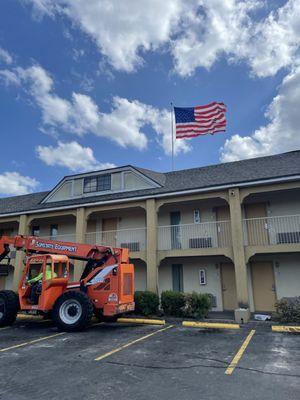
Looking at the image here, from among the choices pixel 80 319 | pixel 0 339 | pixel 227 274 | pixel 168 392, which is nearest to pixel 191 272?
pixel 227 274

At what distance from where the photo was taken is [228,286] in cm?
1556

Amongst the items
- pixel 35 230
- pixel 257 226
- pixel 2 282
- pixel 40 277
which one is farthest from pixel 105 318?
pixel 2 282

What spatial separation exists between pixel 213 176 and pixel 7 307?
11.2 meters

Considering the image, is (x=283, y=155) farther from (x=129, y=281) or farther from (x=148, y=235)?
(x=129, y=281)

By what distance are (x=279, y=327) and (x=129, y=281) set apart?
18.1 ft

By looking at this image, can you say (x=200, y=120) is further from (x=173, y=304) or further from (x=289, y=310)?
(x=289, y=310)

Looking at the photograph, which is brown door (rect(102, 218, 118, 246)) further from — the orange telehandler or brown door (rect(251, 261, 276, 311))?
brown door (rect(251, 261, 276, 311))

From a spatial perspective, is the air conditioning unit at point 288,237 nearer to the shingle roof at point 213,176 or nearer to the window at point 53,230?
the shingle roof at point 213,176

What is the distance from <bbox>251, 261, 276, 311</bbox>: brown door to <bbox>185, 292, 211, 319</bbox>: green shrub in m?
3.19

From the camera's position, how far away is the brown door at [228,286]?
1530 centimetres

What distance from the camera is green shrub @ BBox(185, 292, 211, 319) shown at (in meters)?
13.0

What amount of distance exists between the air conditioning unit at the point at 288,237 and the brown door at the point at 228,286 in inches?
111

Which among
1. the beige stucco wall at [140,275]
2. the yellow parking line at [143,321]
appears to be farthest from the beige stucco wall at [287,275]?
the beige stucco wall at [140,275]

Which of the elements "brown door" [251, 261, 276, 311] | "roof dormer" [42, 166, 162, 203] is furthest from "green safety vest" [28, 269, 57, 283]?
"brown door" [251, 261, 276, 311]
